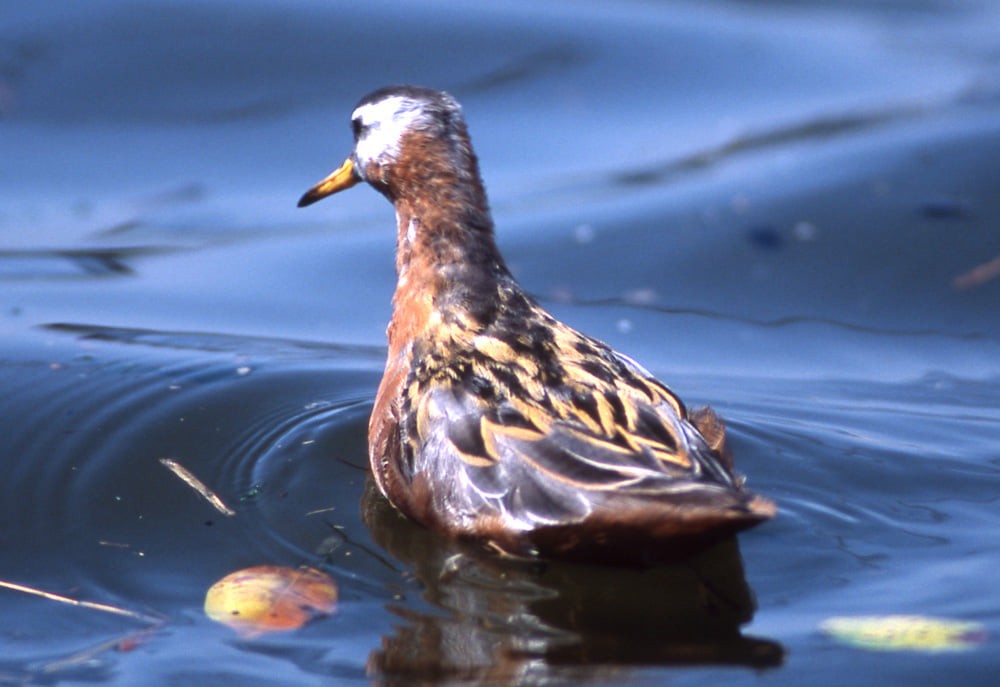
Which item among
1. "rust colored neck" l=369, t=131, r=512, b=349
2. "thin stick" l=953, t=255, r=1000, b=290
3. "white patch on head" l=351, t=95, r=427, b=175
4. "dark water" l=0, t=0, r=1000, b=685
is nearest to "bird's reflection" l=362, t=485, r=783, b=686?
"dark water" l=0, t=0, r=1000, b=685

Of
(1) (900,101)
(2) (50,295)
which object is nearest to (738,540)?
(2) (50,295)

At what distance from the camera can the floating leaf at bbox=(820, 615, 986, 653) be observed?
4.08m

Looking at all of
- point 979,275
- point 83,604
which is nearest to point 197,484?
point 83,604

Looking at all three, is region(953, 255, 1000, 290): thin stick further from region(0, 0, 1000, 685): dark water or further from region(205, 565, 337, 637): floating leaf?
region(205, 565, 337, 637): floating leaf

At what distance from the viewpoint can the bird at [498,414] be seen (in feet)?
14.2

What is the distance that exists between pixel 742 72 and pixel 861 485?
19.9 feet

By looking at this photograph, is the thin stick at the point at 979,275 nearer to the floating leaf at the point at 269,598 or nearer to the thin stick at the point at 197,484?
the thin stick at the point at 197,484

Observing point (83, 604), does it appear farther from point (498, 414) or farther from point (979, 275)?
point (979, 275)

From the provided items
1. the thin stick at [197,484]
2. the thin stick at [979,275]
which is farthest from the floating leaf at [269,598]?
the thin stick at [979,275]

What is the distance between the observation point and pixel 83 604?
178 inches

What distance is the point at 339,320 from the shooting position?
7496mm

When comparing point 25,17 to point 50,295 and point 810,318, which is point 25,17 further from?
point 810,318

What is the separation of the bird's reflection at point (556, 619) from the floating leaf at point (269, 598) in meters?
0.27

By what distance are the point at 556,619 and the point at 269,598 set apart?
2.94ft
